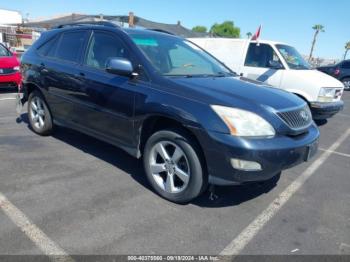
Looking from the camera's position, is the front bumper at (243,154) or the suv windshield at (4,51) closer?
the front bumper at (243,154)

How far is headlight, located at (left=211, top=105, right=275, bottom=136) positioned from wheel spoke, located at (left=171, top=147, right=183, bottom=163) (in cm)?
59

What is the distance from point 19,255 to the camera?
2486 millimetres

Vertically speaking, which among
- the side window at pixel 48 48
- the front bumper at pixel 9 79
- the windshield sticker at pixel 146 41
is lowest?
the front bumper at pixel 9 79

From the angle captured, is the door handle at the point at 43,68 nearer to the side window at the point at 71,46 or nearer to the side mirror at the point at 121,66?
the side window at the point at 71,46

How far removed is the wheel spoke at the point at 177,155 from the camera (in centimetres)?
331

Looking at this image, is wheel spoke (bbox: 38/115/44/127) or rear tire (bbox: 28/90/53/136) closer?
rear tire (bbox: 28/90/53/136)

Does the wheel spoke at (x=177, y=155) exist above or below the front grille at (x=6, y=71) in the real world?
above

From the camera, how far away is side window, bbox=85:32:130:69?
3.93m

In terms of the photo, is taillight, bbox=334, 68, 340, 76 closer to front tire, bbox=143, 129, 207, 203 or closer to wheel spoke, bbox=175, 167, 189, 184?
front tire, bbox=143, 129, 207, 203

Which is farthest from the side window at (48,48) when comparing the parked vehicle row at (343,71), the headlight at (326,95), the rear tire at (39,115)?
the parked vehicle row at (343,71)

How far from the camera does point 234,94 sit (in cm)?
329

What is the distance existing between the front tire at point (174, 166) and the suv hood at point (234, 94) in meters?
0.44

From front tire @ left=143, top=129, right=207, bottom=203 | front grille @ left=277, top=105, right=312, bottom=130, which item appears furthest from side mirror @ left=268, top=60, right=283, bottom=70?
front tire @ left=143, top=129, right=207, bottom=203

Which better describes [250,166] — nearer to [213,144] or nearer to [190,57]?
[213,144]
